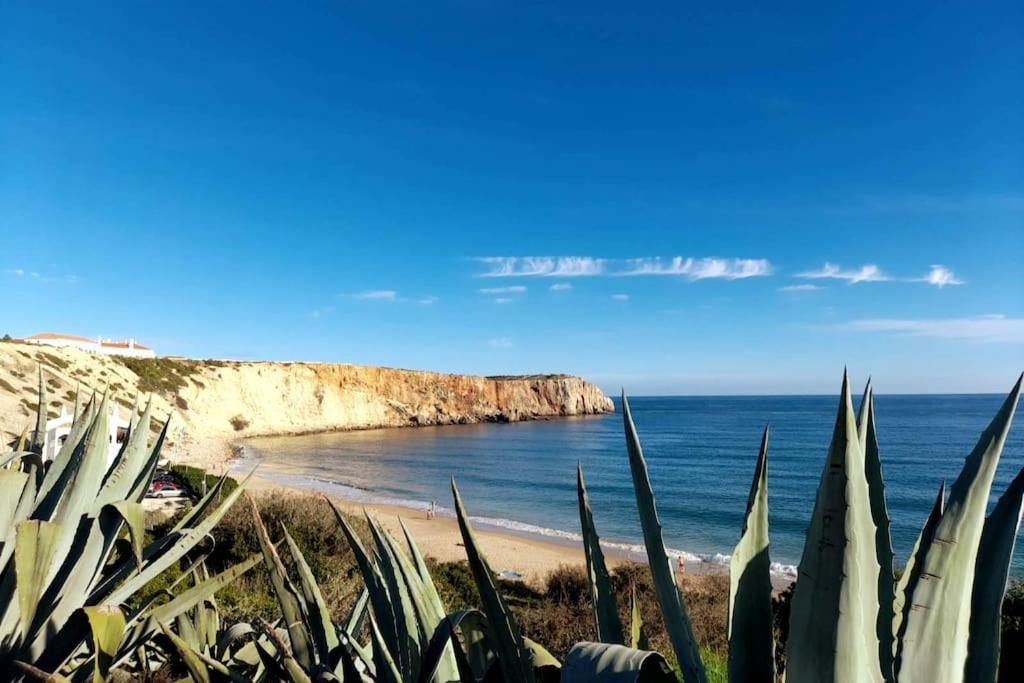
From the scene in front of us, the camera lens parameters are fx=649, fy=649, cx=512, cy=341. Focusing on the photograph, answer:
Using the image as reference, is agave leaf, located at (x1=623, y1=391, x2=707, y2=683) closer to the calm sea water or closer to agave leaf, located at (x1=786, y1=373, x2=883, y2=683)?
agave leaf, located at (x1=786, y1=373, x2=883, y2=683)

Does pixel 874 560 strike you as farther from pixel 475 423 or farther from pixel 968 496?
pixel 475 423

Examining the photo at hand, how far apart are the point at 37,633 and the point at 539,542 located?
1712cm

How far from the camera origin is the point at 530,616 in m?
6.78

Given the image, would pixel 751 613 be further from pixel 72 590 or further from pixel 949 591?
pixel 72 590

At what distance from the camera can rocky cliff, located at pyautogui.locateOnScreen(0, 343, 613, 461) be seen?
3206 cm

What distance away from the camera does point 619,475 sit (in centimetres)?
3291

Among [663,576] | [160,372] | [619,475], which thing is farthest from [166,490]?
[160,372]

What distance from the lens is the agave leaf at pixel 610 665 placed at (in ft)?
2.81

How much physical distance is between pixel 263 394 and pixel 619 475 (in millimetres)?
36129

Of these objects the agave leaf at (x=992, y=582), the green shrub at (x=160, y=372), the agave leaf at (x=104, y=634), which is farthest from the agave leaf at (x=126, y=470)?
the green shrub at (x=160, y=372)

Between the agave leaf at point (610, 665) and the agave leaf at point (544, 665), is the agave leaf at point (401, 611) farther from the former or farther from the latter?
the agave leaf at point (610, 665)

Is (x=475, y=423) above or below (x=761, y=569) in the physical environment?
below

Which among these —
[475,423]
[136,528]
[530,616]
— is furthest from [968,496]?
[475,423]

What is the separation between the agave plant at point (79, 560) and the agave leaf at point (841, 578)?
1588mm
